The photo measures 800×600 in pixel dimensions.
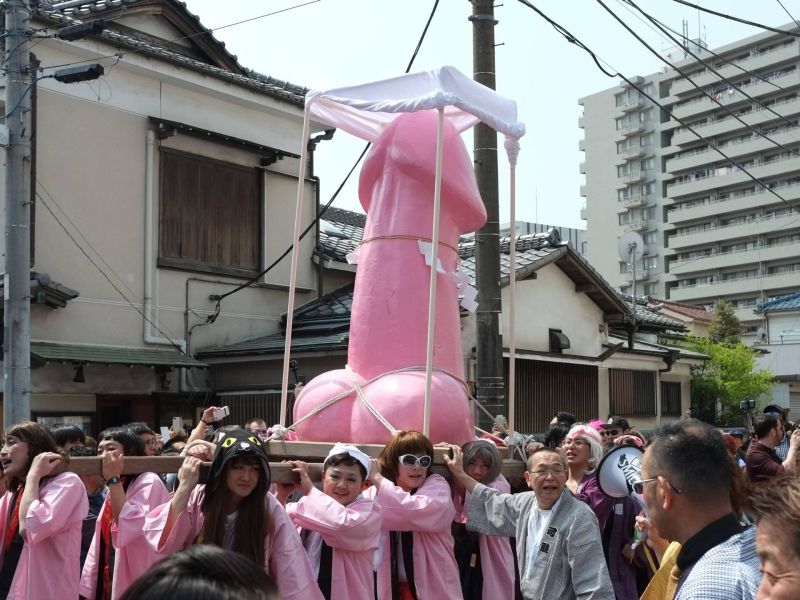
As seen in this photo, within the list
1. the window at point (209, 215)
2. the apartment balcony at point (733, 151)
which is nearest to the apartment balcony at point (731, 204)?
the apartment balcony at point (733, 151)

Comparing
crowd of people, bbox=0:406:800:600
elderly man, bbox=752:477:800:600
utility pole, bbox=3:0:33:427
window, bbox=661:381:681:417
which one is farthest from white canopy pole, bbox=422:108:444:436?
window, bbox=661:381:681:417

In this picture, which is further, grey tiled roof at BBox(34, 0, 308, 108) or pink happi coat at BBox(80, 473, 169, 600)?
grey tiled roof at BBox(34, 0, 308, 108)

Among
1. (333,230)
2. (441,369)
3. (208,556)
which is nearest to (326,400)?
(441,369)

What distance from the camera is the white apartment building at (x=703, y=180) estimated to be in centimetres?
5438

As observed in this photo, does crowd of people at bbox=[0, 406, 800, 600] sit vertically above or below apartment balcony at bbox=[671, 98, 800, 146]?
below

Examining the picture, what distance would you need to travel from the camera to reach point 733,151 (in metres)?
56.7

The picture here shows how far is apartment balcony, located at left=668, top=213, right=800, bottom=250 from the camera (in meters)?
54.8

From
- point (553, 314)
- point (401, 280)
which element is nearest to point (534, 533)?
point (401, 280)

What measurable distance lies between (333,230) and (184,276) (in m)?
4.28

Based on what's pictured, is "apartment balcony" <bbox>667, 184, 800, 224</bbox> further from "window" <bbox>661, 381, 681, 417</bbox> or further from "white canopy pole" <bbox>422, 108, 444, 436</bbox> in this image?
"white canopy pole" <bbox>422, 108, 444, 436</bbox>

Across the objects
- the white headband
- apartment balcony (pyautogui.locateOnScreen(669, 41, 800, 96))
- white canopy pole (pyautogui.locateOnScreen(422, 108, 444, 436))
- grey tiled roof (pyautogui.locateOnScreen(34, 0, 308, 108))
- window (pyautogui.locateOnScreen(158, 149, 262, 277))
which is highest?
apartment balcony (pyautogui.locateOnScreen(669, 41, 800, 96))

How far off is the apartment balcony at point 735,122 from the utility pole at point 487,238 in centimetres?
4947

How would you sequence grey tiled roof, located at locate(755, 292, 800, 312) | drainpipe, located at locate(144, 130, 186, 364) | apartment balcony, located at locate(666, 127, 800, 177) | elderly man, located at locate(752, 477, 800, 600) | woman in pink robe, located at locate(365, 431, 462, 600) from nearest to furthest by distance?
elderly man, located at locate(752, 477, 800, 600), woman in pink robe, located at locate(365, 431, 462, 600), drainpipe, located at locate(144, 130, 186, 364), grey tiled roof, located at locate(755, 292, 800, 312), apartment balcony, located at locate(666, 127, 800, 177)

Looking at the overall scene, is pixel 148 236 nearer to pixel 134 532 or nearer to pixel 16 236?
pixel 16 236
